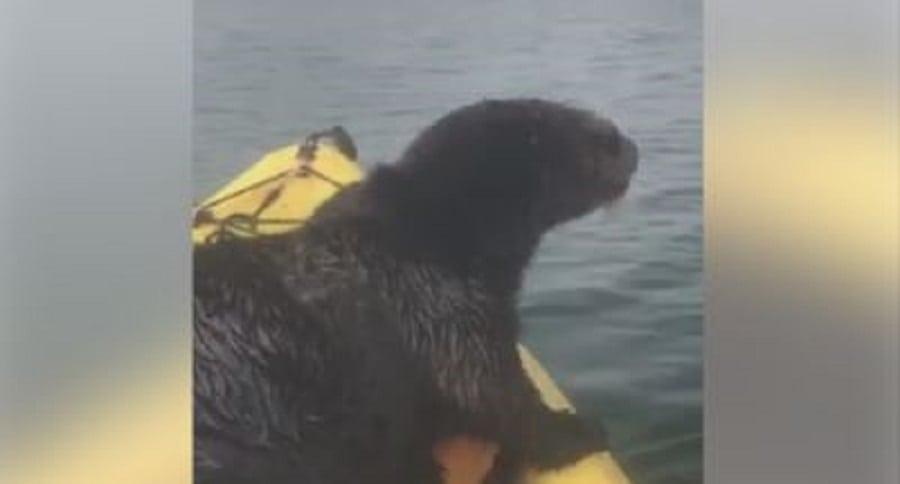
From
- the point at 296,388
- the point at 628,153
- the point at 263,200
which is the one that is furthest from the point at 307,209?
the point at 628,153

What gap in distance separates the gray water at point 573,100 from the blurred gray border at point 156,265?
2cm

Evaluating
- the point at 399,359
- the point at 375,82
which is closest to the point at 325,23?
the point at 375,82

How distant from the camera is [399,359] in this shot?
0.97 m

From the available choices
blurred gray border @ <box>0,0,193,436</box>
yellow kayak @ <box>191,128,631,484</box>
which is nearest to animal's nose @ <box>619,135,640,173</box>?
yellow kayak @ <box>191,128,631,484</box>

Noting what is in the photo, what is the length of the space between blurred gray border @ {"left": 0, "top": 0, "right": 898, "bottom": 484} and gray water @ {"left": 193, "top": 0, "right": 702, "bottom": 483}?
2 centimetres

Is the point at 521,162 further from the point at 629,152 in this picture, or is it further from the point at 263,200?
the point at 263,200

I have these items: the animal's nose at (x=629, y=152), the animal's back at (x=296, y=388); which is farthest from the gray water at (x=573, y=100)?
the animal's back at (x=296, y=388)

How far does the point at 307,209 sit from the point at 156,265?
12 cm

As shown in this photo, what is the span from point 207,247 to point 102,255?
8 centimetres

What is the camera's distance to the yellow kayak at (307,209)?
3.19 ft

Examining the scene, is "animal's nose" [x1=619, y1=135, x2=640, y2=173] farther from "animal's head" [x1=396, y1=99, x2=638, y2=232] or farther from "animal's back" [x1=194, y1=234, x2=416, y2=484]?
"animal's back" [x1=194, y1=234, x2=416, y2=484]

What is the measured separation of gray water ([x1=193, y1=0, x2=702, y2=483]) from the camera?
968 mm

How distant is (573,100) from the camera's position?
972 mm

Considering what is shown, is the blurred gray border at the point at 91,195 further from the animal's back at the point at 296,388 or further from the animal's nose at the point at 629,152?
the animal's nose at the point at 629,152
